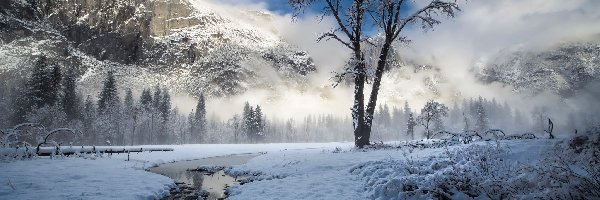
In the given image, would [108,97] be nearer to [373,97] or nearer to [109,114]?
[109,114]

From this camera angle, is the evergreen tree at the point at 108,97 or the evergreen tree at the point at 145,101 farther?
the evergreen tree at the point at 145,101

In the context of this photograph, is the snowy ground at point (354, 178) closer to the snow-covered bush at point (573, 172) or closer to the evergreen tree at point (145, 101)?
the snow-covered bush at point (573, 172)

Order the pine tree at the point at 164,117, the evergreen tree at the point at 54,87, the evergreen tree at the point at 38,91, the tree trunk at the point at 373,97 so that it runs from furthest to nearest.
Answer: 1. the pine tree at the point at 164,117
2. the evergreen tree at the point at 54,87
3. the evergreen tree at the point at 38,91
4. the tree trunk at the point at 373,97

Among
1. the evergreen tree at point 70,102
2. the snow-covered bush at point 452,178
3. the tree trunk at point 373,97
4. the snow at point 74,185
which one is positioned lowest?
the snow at point 74,185

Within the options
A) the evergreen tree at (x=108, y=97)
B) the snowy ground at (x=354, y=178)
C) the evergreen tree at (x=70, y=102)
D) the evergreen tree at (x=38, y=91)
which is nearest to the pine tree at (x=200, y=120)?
the evergreen tree at (x=108, y=97)

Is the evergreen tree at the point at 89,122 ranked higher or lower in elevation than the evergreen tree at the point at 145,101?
lower

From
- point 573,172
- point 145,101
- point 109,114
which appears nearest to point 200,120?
point 145,101

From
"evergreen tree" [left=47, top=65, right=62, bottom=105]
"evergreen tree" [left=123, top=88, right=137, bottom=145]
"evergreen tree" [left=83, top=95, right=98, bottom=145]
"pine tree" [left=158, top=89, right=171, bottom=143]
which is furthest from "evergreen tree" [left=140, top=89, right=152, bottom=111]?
"evergreen tree" [left=47, top=65, right=62, bottom=105]

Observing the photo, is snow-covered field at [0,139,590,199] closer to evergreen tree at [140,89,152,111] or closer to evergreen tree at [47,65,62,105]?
evergreen tree at [47,65,62,105]

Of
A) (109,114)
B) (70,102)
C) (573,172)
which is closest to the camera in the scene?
(573,172)

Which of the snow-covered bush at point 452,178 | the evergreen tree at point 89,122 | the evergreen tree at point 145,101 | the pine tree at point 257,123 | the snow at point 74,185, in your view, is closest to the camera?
the snow-covered bush at point 452,178

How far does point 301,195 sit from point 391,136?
180439mm

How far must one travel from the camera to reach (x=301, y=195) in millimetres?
9219

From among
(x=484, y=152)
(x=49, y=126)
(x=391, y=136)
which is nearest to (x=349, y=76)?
(x=484, y=152)
